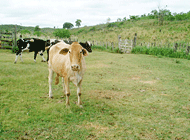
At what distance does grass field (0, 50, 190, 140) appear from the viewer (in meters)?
4.05

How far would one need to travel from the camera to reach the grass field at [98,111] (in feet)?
13.3

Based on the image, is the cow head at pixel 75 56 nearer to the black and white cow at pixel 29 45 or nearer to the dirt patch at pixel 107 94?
the dirt patch at pixel 107 94

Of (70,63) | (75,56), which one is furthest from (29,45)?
(75,56)

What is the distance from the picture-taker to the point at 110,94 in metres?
6.86

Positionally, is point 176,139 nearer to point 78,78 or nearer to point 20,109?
point 78,78

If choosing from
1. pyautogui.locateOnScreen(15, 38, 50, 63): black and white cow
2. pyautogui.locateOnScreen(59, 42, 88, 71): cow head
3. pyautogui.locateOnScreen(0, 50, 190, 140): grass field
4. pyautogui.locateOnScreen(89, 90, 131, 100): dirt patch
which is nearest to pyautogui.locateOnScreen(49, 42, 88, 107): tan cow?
pyautogui.locateOnScreen(59, 42, 88, 71): cow head

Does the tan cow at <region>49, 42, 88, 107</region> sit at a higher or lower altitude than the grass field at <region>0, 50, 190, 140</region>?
higher

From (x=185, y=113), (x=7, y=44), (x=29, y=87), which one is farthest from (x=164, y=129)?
(x=7, y=44)

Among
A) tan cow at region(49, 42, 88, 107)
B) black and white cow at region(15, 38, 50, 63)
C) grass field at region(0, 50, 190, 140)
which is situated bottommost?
grass field at region(0, 50, 190, 140)

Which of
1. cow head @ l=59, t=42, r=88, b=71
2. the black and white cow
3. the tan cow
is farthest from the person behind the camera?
the black and white cow

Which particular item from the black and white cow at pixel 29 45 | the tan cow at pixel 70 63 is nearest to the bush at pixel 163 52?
the black and white cow at pixel 29 45

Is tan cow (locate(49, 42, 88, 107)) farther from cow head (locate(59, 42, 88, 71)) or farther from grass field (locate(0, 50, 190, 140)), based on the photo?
grass field (locate(0, 50, 190, 140))

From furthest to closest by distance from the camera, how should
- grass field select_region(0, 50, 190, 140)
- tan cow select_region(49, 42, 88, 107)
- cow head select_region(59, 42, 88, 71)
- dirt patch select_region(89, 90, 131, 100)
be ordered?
1. dirt patch select_region(89, 90, 131, 100)
2. tan cow select_region(49, 42, 88, 107)
3. cow head select_region(59, 42, 88, 71)
4. grass field select_region(0, 50, 190, 140)

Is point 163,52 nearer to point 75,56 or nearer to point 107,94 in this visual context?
point 107,94
